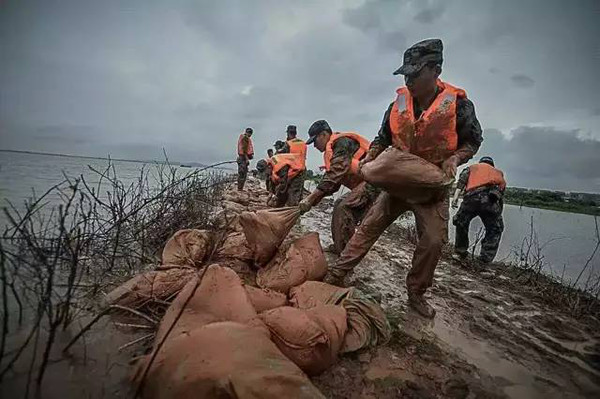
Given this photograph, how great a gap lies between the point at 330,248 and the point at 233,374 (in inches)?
116

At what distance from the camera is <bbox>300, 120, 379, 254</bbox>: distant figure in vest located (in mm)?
3297

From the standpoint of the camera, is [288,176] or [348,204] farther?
[288,176]

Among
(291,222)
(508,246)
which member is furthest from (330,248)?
(508,246)

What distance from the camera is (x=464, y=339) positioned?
2.08 metres

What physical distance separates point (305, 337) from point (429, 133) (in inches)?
66.6

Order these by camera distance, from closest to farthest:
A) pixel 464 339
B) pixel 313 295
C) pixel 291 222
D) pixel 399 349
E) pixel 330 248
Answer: pixel 399 349
pixel 313 295
pixel 464 339
pixel 291 222
pixel 330 248

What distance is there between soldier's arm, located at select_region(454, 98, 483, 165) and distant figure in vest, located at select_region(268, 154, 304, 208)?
12.3ft

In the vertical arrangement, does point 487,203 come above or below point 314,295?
above

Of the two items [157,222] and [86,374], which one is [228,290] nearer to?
[86,374]

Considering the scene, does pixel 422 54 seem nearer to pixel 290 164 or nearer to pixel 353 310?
pixel 353 310

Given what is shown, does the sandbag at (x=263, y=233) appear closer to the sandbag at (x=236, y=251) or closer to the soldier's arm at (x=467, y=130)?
the sandbag at (x=236, y=251)

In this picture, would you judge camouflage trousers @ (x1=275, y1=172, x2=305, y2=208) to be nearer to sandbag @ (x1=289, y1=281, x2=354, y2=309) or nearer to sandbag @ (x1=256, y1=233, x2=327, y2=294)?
sandbag @ (x1=256, y1=233, x2=327, y2=294)

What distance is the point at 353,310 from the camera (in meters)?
1.82

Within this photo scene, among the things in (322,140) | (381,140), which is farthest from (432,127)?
(322,140)
